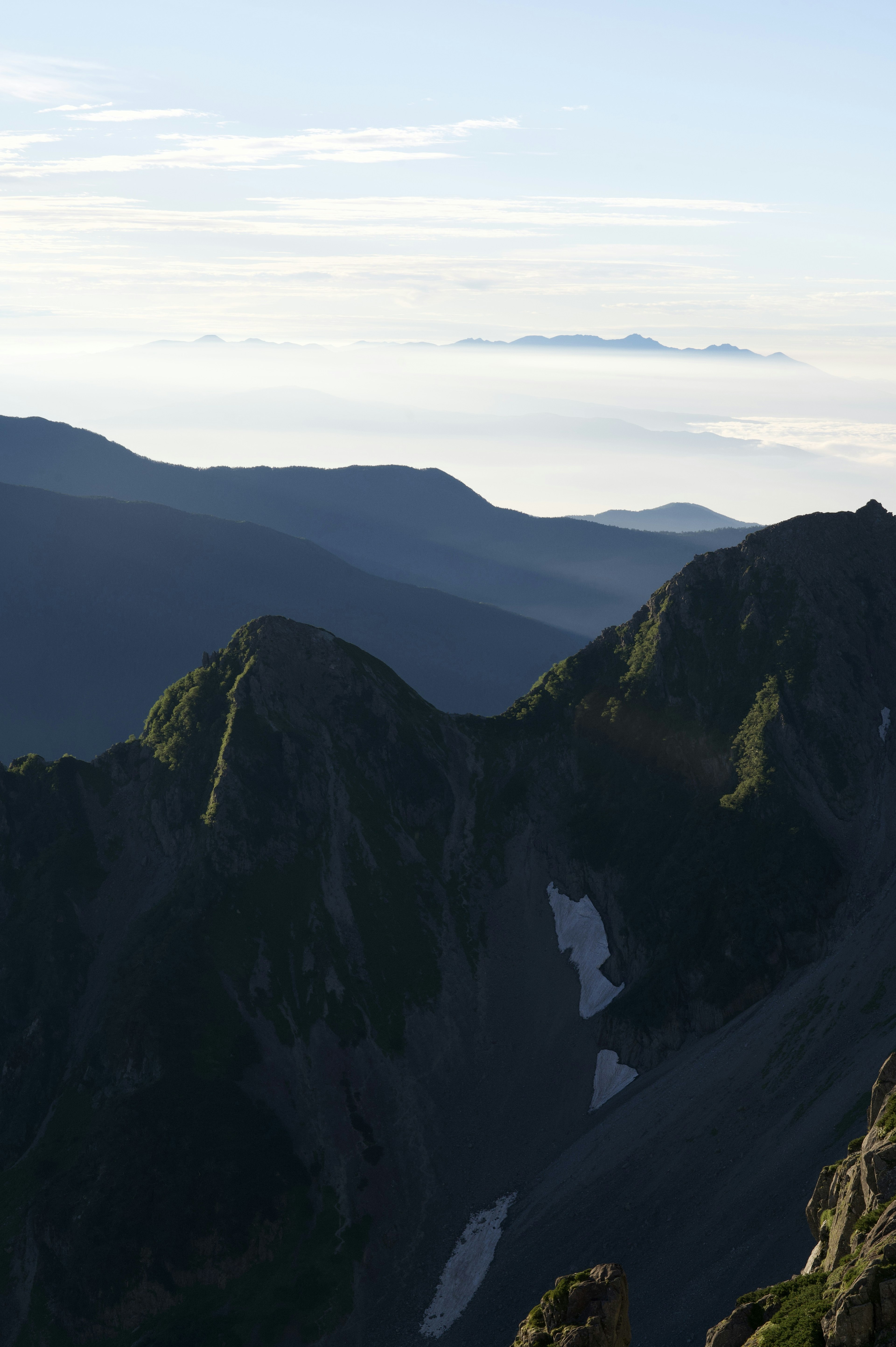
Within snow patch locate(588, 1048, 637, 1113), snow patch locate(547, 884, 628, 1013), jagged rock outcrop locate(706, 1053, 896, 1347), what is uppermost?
jagged rock outcrop locate(706, 1053, 896, 1347)

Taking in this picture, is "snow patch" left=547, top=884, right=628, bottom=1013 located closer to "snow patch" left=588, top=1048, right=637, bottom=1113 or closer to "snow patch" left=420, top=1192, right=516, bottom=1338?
"snow patch" left=588, top=1048, right=637, bottom=1113

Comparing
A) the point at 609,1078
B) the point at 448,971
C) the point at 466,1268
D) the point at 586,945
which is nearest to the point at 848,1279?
the point at 466,1268

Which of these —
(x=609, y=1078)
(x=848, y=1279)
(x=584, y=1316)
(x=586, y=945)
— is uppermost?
(x=848, y=1279)

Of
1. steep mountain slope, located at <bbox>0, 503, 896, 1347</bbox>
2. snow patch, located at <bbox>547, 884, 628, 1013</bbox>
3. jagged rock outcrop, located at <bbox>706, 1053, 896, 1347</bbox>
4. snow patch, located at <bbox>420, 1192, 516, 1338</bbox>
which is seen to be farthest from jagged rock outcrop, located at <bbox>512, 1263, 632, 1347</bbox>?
snow patch, located at <bbox>547, 884, 628, 1013</bbox>

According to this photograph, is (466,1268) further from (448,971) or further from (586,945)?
(586,945)

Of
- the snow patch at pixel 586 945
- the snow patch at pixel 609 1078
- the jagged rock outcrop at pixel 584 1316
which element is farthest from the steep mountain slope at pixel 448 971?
the jagged rock outcrop at pixel 584 1316

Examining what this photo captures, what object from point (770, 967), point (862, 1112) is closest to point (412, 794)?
point (770, 967)

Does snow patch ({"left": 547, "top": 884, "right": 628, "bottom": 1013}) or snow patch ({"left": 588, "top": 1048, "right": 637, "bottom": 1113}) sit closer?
snow patch ({"left": 588, "top": 1048, "right": 637, "bottom": 1113})

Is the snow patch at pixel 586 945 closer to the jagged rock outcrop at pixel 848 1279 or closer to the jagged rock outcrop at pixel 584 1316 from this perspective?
the jagged rock outcrop at pixel 848 1279
